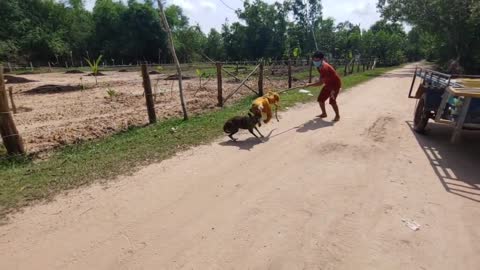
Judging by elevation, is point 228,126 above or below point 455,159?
above

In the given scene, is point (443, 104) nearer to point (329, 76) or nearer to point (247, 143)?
point (329, 76)

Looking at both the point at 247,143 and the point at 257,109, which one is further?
the point at 247,143

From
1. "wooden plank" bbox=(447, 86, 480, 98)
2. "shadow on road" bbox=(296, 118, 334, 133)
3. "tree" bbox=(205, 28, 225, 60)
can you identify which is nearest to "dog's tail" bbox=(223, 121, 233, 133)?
"shadow on road" bbox=(296, 118, 334, 133)

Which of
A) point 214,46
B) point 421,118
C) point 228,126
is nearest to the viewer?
point 228,126

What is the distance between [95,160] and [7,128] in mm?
1608

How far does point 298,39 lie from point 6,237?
63.3 metres

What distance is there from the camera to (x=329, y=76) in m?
7.89

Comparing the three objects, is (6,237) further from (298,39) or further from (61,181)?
Answer: (298,39)

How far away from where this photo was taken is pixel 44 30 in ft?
162

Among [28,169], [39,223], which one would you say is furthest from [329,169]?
[28,169]

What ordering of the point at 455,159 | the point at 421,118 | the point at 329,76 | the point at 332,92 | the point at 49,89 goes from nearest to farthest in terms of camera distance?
the point at 455,159
the point at 421,118
the point at 329,76
the point at 332,92
the point at 49,89

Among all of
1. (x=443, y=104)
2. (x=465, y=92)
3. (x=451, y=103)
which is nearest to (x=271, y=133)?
(x=443, y=104)

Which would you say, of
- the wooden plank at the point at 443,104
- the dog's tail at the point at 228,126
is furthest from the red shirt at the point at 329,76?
the dog's tail at the point at 228,126

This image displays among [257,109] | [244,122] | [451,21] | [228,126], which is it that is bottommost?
[228,126]
